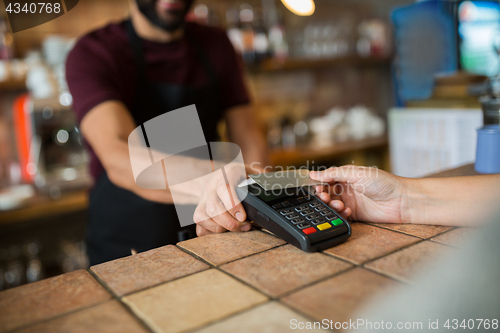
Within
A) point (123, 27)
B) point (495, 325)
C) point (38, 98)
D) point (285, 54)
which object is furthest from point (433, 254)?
point (285, 54)

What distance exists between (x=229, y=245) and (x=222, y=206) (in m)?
0.09

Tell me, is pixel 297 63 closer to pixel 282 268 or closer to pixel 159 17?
pixel 159 17

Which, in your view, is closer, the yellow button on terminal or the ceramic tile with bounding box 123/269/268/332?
the ceramic tile with bounding box 123/269/268/332

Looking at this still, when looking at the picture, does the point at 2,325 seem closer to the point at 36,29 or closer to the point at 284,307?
the point at 284,307

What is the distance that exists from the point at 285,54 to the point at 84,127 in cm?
171

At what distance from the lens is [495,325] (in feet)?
1.11

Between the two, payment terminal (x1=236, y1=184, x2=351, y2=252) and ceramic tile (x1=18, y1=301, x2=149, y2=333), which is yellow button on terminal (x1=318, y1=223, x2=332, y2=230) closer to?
payment terminal (x1=236, y1=184, x2=351, y2=252)

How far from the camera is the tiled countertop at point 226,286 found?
0.40 m

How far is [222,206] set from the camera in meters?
0.67

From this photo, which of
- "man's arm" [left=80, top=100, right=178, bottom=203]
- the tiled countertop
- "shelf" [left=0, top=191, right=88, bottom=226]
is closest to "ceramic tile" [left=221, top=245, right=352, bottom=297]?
the tiled countertop

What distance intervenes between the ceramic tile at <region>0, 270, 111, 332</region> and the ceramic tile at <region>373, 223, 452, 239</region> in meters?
0.44

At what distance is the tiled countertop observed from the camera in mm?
401

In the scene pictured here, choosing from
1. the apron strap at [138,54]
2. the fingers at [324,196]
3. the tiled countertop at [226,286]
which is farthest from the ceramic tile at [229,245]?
the apron strap at [138,54]

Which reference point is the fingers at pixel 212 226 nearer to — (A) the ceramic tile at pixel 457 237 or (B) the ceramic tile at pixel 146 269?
(B) the ceramic tile at pixel 146 269
